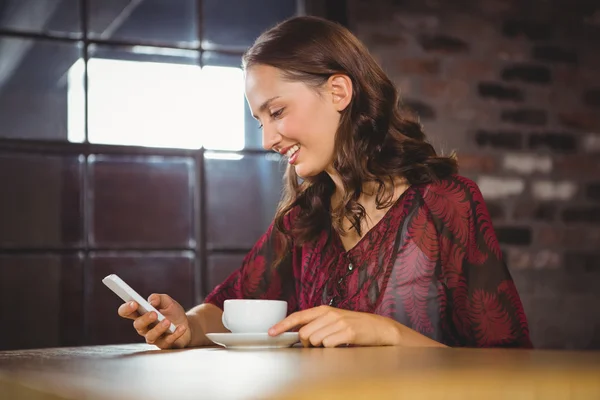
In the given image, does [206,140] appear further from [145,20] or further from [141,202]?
[145,20]

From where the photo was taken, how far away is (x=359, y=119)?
2.01 m

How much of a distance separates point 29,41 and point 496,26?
1772 millimetres

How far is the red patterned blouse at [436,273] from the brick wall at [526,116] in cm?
134

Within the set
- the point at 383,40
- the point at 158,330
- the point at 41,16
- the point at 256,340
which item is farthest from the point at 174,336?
the point at 383,40

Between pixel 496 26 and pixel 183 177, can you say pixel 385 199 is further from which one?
pixel 496 26

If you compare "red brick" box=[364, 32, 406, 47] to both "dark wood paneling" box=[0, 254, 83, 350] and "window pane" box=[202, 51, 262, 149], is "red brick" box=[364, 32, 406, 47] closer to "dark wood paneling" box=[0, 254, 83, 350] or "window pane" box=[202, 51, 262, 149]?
"window pane" box=[202, 51, 262, 149]

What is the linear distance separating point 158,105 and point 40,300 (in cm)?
82

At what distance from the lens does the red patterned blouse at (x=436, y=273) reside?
68.4 inches

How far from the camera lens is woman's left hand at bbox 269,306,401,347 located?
1.34 m

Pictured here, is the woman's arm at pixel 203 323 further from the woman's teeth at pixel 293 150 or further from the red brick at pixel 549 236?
the red brick at pixel 549 236

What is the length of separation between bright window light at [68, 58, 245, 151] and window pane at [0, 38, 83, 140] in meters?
0.04

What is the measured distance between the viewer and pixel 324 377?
2.42 feet

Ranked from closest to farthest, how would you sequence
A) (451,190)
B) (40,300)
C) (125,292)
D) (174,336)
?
1. (125,292)
2. (174,336)
3. (451,190)
4. (40,300)

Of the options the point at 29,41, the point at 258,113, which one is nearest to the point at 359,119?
the point at 258,113
